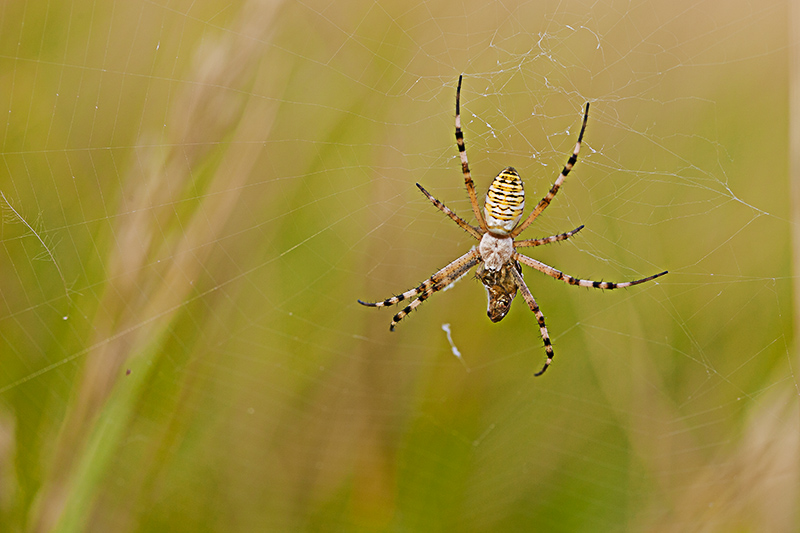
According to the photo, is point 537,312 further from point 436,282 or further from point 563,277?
point 436,282

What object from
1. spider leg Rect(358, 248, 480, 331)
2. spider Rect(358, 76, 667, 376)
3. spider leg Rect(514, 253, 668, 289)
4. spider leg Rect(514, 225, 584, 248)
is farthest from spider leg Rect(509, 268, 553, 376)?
spider leg Rect(358, 248, 480, 331)

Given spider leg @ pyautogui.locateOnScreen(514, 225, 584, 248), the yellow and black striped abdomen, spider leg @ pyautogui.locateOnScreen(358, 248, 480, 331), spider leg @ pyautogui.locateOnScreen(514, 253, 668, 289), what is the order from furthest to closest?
1. spider leg @ pyautogui.locateOnScreen(358, 248, 480, 331)
2. spider leg @ pyautogui.locateOnScreen(514, 253, 668, 289)
3. spider leg @ pyautogui.locateOnScreen(514, 225, 584, 248)
4. the yellow and black striped abdomen

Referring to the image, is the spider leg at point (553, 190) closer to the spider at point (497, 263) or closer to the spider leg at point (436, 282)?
the spider at point (497, 263)

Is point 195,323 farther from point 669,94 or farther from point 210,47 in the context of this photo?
point 669,94

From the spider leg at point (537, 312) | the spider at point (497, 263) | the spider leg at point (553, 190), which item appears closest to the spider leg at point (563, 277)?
the spider at point (497, 263)

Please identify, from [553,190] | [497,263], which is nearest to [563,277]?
[497,263]

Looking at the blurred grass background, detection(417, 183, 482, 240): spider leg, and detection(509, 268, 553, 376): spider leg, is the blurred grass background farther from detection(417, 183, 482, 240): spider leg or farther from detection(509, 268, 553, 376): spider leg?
detection(417, 183, 482, 240): spider leg

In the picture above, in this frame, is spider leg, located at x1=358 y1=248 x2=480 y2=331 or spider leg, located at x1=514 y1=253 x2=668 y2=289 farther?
spider leg, located at x1=358 y1=248 x2=480 y2=331
